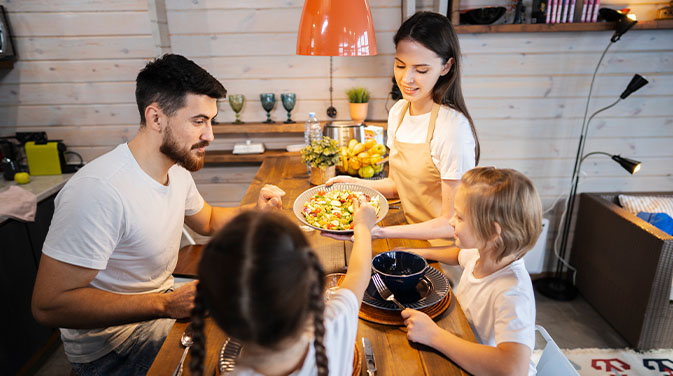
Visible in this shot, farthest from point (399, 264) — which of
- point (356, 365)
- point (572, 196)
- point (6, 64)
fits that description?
point (6, 64)

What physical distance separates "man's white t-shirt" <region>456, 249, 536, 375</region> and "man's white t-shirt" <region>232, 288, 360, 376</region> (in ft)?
1.26

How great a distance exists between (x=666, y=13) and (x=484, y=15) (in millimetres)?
1141

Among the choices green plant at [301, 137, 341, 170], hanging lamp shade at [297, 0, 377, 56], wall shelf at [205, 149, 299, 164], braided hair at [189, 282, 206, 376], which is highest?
hanging lamp shade at [297, 0, 377, 56]

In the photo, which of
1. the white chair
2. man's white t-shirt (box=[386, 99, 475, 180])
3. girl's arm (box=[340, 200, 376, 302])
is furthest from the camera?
man's white t-shirt (box=[386, 99, 475, 180])

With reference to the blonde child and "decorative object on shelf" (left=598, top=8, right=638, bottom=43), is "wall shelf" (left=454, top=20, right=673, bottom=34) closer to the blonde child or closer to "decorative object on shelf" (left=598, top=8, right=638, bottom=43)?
"decorative object on shelf" (left=598, top=8, right=638, bottom=43)

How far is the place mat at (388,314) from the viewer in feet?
3.32

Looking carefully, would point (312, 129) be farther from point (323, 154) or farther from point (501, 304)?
point (501, 304)

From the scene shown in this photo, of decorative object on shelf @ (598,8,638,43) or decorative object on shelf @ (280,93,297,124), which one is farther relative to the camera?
decorative object on shelf @ (280,93,297,124)

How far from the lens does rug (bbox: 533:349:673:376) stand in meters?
2.15

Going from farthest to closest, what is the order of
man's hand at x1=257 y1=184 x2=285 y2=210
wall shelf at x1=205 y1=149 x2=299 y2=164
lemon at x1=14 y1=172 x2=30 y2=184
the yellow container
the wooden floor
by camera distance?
wall shelf at x1=205 y1=149 x2=299 y2=164 < the yellow container < lemon at x1=14 y1=172 x2=30 y2=184 < the wooden floor < man's hand at x1=257 y1=184 x2=285 y2=210

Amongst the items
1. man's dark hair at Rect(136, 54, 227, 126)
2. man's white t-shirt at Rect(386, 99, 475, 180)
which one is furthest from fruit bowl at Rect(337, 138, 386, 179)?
man's dark hair at Rect(136, 54, 227, 126)

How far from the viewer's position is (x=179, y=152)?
141cm

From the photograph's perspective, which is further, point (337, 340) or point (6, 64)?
point (6, 64)

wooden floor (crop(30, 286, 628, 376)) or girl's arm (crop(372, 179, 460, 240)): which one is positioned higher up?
girl's arm (crop(372, 179, 460, 240))
